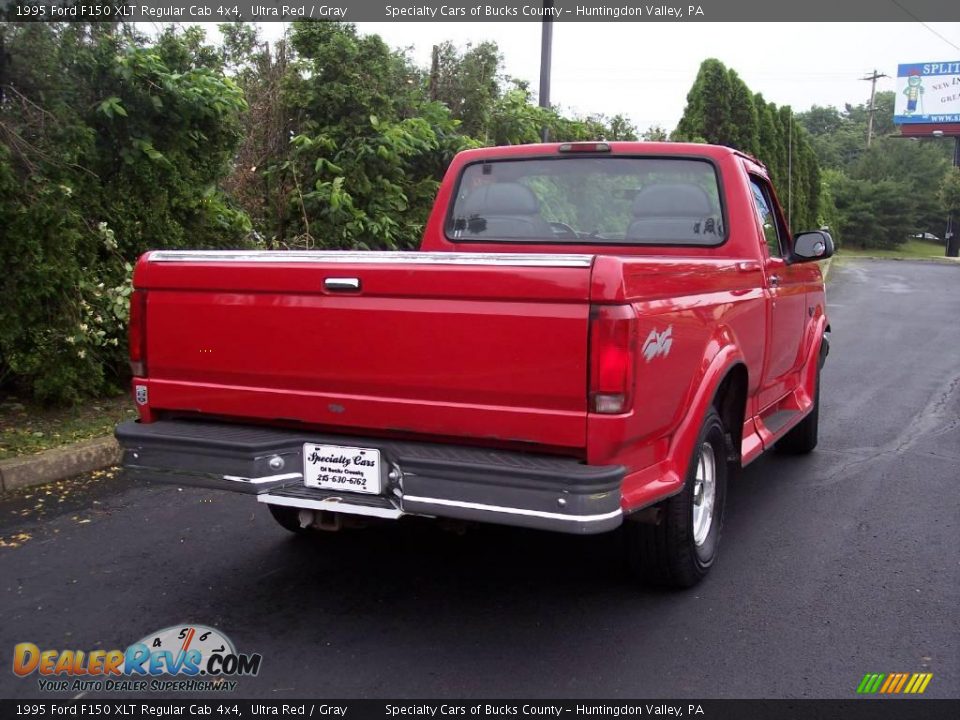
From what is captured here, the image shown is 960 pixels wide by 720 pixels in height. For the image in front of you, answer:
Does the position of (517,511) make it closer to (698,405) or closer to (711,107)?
(698,405)

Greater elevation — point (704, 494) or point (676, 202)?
point (676, 202)

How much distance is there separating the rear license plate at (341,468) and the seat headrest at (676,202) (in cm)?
225

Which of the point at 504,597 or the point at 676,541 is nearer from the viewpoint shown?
the point at 676,541

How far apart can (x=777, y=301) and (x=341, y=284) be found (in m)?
2.67

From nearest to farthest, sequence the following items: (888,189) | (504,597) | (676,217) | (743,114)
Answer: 1. (504,597)
2. (676,217)
3. (743,114)
4. (888,189)

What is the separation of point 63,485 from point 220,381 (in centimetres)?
248

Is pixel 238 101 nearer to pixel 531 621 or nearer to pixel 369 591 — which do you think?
pixel 369 591

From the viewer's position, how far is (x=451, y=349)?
329 cm

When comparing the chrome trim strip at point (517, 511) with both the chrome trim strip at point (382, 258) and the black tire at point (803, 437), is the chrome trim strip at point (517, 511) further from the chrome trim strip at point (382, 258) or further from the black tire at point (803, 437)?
the black tire at point (803, 437)

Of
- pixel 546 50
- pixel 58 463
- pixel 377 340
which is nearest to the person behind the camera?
pixel 377 340

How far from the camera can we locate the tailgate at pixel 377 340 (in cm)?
315

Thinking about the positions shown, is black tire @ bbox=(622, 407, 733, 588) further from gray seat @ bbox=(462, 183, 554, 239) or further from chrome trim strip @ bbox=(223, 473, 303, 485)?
gray seat @ bbox=(462, 183, 554, 239)

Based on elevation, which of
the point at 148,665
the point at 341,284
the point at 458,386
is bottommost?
the point at 148,665

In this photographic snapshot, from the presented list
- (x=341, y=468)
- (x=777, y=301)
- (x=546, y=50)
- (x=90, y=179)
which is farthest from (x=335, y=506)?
(x=546, y=50)
